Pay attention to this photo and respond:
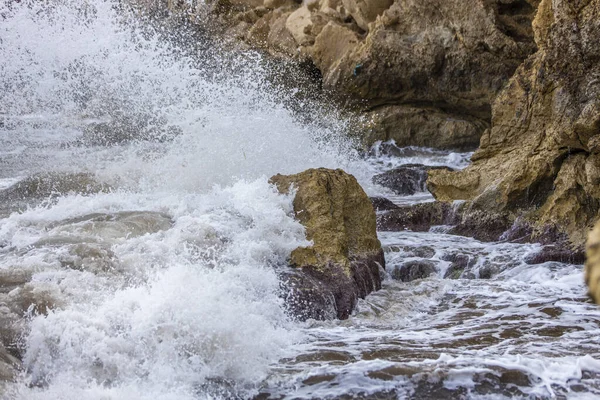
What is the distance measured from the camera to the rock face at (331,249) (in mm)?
5434

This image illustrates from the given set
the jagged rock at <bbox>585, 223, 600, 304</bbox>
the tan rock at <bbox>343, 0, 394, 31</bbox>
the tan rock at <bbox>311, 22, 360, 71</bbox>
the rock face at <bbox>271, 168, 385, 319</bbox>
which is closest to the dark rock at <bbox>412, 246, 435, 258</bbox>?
the rock face at <bbox>271, 168, 385, 319</bbox>

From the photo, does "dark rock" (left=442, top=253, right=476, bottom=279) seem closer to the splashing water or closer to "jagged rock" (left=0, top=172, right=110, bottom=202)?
the splashing water

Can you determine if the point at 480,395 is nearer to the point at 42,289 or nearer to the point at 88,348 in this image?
the point at 88,348

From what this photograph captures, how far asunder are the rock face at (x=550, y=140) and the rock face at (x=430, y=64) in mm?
4115

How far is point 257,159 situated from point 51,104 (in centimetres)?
764

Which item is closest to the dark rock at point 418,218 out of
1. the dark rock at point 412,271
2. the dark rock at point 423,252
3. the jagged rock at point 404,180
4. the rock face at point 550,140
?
the rock face at point 550,140

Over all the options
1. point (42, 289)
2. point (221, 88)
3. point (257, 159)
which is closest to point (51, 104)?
point (221, 88)

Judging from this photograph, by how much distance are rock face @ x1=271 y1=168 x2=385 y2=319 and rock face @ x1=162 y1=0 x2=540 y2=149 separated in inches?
265

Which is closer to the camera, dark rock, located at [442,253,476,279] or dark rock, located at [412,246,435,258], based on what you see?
dark rock, located at [442,253,476,279]

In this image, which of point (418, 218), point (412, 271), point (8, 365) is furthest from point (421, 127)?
point (8, 365)

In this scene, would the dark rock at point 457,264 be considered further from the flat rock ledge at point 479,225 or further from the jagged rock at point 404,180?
the jagged rock at point 404,180

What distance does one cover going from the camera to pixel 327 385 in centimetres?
390

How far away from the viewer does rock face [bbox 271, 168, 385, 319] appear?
A: 543 centimetres

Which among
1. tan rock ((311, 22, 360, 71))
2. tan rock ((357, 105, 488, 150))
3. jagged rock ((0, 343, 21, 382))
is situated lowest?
jagged rock ((0, 343, 21, 382))
